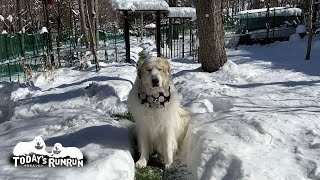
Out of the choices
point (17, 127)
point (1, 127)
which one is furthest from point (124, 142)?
point (1, 127)

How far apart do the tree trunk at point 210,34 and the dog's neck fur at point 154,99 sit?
20.0 feet

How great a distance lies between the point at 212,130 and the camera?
204 inches

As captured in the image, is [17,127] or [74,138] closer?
[74,138]

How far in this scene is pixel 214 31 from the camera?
10.5m

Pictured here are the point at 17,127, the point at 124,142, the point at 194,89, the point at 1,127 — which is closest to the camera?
the point at 124,142

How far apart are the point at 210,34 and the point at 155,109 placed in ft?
20.5

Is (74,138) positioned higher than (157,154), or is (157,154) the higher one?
(74,138)

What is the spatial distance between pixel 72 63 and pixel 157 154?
15.7 meters

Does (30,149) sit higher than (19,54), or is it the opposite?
(19,54)

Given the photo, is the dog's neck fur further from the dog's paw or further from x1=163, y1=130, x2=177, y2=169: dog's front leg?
the dog's paw

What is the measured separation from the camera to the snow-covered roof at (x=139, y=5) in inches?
594

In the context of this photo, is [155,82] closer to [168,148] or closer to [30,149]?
[168,148]

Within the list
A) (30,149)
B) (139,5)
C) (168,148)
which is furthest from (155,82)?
(139,5)

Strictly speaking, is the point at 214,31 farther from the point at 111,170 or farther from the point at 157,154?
the point at 111,170
